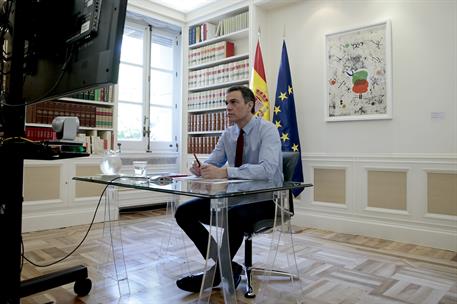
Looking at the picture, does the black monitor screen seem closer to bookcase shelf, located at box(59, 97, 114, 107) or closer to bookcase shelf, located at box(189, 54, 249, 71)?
bookcase shelf, located at box(59, 97, 114, 107)

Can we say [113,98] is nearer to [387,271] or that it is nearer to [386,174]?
[386,174]

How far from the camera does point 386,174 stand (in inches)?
129

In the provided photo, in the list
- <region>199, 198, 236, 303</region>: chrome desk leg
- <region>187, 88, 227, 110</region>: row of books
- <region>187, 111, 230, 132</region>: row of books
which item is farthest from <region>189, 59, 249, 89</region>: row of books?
<region>199, 198, 236, 303</region>: chrome desk leg

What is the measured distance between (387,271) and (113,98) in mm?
3394

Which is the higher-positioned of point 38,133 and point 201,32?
point 201,32

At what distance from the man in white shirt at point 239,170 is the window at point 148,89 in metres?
2.66

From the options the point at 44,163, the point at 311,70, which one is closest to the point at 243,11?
the point at 311,70

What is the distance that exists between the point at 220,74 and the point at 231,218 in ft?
9.66

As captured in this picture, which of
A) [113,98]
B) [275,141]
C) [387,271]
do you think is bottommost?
[387,271]

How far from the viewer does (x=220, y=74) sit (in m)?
4.43

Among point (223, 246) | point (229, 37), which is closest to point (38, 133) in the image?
point (229, 37)

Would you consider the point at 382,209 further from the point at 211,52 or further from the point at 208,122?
the point at 211,52

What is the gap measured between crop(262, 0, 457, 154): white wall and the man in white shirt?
1678 mm

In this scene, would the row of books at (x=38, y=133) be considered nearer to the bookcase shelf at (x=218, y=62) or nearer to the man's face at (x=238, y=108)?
the bookcase shelf at (x=218, y=62)
